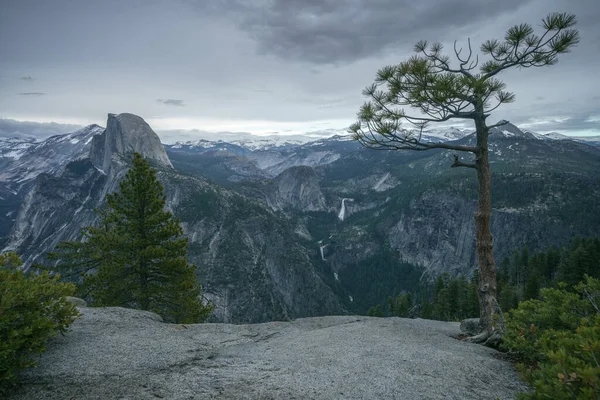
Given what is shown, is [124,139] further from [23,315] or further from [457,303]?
[23,315]

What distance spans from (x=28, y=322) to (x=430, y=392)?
9511 mm

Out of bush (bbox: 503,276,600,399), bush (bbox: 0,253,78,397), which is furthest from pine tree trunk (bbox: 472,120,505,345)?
bush (bbox: 0,253,78,397)

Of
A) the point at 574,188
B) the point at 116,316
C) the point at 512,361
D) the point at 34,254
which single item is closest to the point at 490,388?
the point at 512,361

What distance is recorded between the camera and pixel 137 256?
18.7m

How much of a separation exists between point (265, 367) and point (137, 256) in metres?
13.8

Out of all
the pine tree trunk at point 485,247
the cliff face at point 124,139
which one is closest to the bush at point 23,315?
the pine tree trunk at point 485,247

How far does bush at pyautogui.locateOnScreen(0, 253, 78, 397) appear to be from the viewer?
6.49m

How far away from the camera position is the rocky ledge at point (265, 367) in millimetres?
6754

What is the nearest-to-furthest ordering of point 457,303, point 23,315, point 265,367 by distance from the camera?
1. point 23,315
2. point 265,367
3. point 457,303

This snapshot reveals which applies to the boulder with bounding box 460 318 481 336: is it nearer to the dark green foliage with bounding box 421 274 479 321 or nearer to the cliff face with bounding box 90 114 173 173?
the dark green foliage with bounding box 421 274 479 321

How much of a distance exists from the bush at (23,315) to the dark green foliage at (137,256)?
9703 millimetres

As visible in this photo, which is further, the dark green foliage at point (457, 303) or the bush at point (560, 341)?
the dark green foliage at point (457, 303)

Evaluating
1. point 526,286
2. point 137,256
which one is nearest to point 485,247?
point 137,256

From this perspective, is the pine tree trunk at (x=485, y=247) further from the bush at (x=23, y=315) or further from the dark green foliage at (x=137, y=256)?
the dark green foliage at (x=137, y=256)
